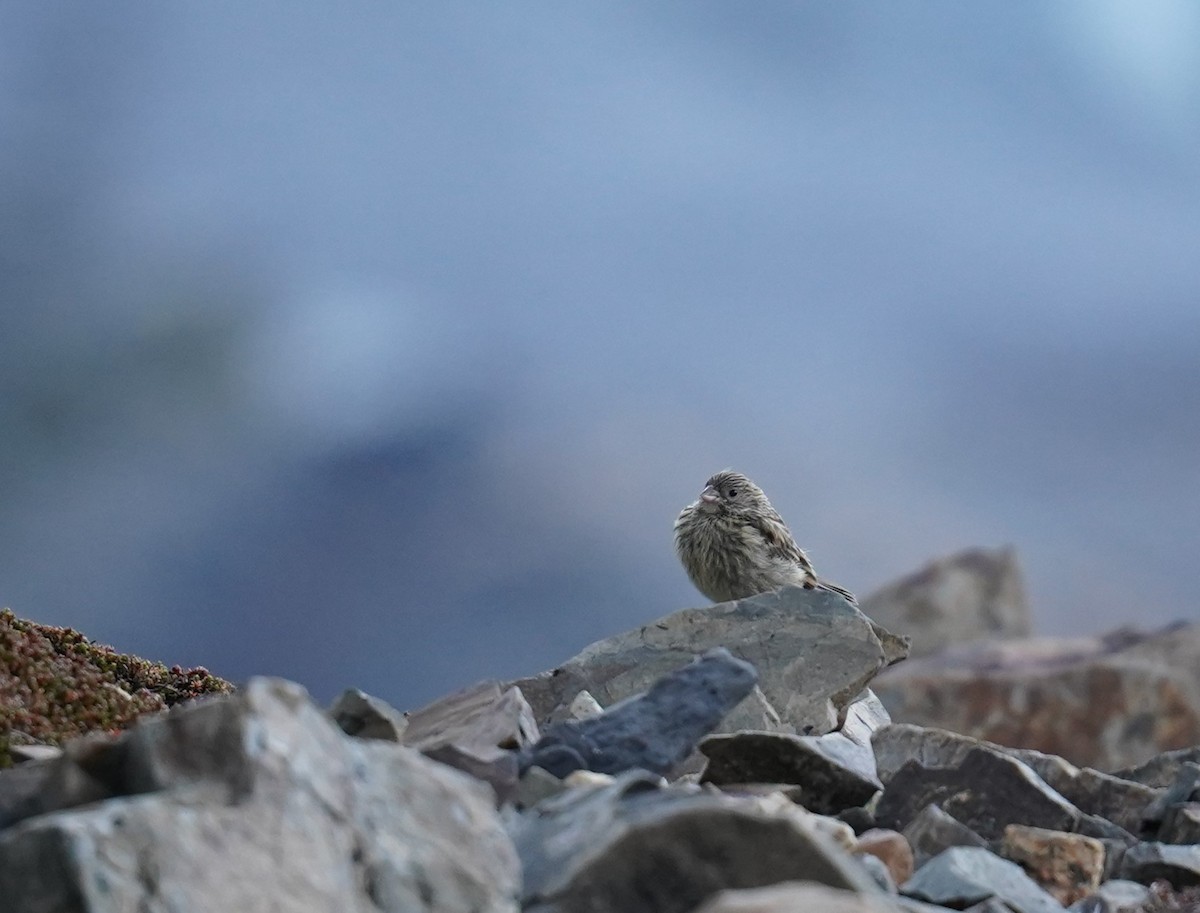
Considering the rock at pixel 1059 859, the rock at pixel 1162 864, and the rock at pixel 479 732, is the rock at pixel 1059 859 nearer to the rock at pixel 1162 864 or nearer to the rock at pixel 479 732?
the rock at pixel 1162 864

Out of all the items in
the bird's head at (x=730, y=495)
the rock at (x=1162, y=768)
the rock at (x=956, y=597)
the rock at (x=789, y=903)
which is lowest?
the rock at (x=789, y=903)

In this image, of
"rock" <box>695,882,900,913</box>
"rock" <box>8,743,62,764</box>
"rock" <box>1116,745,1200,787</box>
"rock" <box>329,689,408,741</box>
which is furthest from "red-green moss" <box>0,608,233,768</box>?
"rock" <box>1116,745,1200,787</box>

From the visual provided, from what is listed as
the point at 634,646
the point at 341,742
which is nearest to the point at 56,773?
the point at 341,742

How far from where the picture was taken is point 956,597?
18.8 metres

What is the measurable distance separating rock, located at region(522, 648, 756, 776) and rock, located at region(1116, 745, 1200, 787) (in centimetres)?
390

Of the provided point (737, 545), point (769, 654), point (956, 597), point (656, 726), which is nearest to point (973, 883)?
point (656, 726)

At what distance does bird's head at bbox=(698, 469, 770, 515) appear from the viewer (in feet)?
35.6

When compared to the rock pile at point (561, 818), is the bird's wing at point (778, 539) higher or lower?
higher

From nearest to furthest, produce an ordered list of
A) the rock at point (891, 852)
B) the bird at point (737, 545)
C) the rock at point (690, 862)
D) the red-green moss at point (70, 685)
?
1. the rock at point (690, 862)
2. the rock at point (891, 852)
3. the red-green moss at point (70, 685)
4. the bird at point (737, 545)

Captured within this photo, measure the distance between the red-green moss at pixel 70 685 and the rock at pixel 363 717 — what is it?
4.76 feet

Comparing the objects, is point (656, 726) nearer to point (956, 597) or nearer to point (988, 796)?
point (988, 796)

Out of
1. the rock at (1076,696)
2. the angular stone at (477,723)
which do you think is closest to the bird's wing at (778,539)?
the angular stone at (477,723)

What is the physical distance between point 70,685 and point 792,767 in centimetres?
399

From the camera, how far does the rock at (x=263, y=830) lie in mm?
3172
